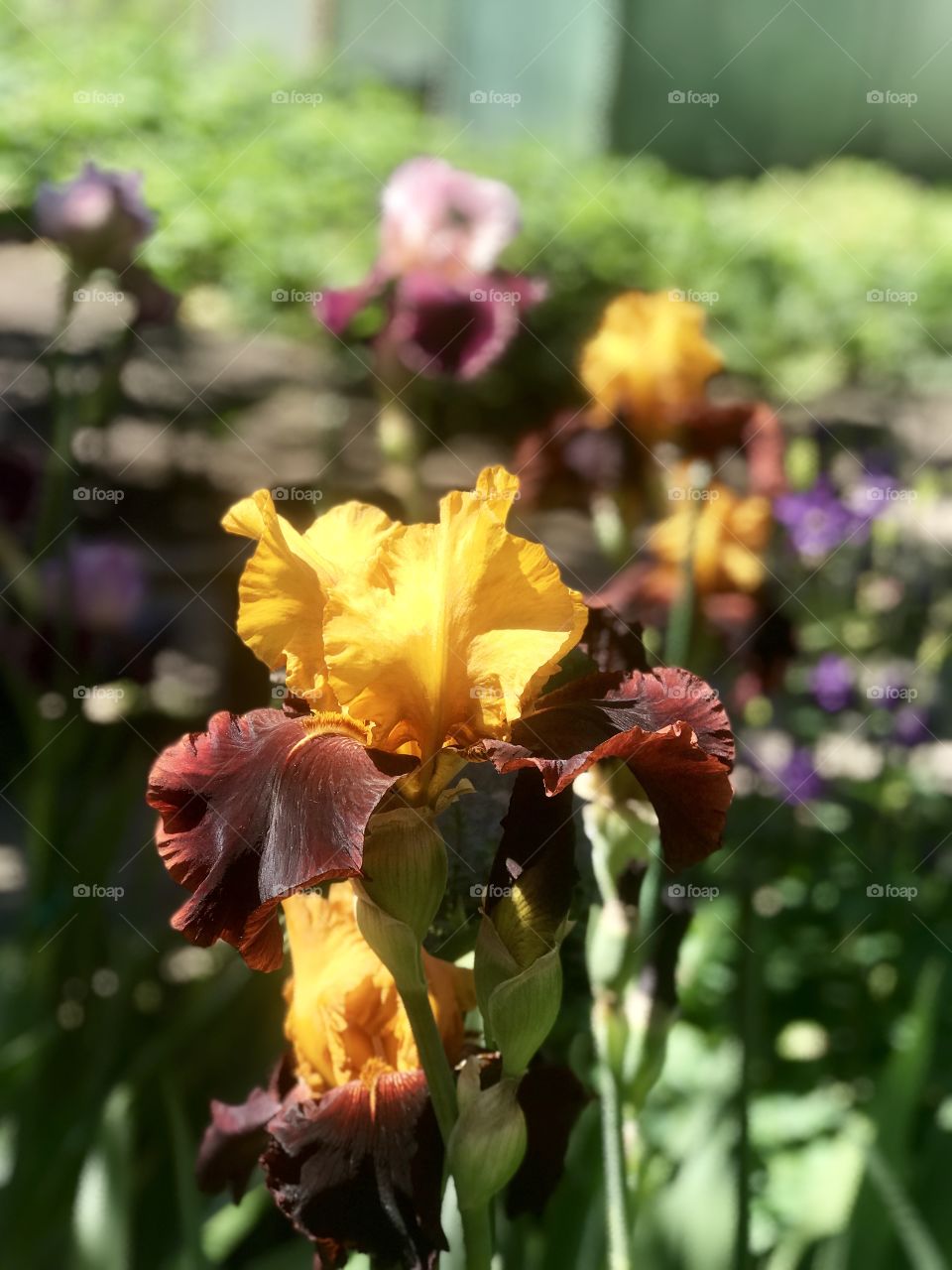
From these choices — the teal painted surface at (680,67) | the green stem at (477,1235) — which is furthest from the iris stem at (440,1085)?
the teal painted surface at (680,67)

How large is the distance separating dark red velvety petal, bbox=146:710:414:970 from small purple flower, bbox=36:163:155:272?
4.07 ft

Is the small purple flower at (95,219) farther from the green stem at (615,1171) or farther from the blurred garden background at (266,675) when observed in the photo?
the green stem at (615,1171)

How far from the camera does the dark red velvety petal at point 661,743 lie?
2.32 feet

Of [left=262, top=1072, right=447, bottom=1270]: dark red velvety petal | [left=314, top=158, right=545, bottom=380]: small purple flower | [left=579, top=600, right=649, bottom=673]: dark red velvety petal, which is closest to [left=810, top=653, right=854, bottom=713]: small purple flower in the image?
[left=314, top=158, right=545, bottom=380]: small purple flower

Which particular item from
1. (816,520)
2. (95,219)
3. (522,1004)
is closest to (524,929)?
(522,1004)

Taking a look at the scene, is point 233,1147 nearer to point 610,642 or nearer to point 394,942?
point 394,942

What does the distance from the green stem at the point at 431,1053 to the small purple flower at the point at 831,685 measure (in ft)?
5.47

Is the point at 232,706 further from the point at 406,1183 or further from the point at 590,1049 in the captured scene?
the point at 406,1183

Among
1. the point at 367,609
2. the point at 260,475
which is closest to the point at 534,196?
the point at 260,475

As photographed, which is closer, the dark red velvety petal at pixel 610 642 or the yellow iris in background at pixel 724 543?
the dark red velvety petal at pixel 610 642

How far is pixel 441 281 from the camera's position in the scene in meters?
2.02

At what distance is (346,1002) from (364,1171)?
104mm

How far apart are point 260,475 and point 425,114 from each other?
158 inches

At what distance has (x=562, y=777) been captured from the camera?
2.21ft
